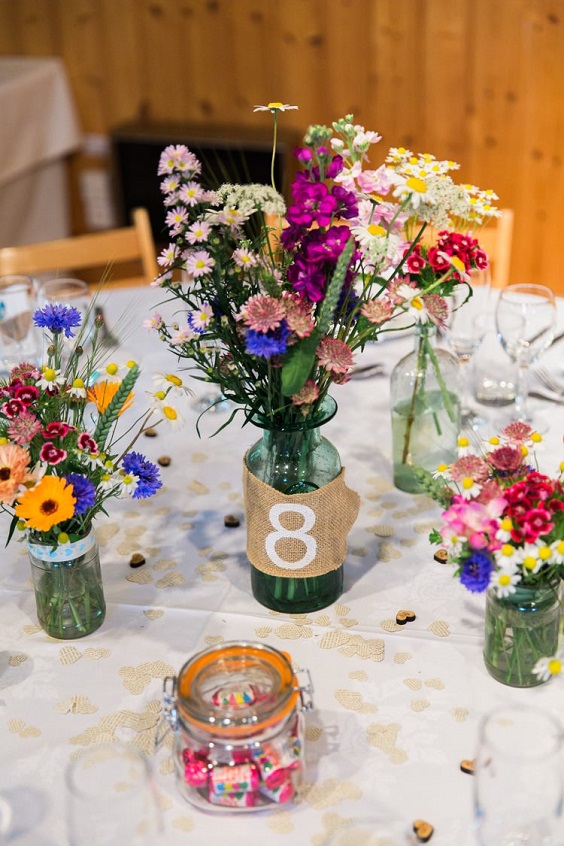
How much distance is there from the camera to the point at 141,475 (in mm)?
1093

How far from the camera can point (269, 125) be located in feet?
11.6

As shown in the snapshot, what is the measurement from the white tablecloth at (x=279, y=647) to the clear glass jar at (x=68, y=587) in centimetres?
2

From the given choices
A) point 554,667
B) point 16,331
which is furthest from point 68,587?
point 16,331

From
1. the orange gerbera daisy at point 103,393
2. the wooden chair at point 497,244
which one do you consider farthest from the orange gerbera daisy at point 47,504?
the wooden chair at point 497,244

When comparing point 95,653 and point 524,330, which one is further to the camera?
point 524,330

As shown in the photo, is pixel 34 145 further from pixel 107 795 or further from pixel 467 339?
pixel 107 795

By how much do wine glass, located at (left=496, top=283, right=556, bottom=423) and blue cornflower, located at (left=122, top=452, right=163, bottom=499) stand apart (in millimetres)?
659

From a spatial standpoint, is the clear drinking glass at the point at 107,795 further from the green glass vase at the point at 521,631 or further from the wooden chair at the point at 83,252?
the wooden chair at the point at 83,252

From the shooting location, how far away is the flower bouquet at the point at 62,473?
101 centimetres

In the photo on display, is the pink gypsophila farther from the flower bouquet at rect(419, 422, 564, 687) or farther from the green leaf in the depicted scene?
the green leaf

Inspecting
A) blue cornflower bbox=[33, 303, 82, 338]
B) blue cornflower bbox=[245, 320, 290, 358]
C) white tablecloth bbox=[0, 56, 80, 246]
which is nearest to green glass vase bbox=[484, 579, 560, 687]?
blue cornflower bbox=[245, 320, 290, 358]

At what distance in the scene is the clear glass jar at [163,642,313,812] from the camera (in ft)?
2.86

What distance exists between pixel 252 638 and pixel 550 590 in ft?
1.12

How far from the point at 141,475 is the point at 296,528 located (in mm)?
178
